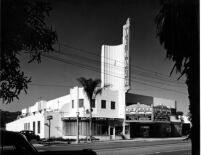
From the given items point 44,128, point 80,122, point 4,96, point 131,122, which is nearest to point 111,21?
point 4,96

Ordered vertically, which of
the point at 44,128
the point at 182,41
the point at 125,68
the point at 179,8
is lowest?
the point at 44,128

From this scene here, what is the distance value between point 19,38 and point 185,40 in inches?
97.5

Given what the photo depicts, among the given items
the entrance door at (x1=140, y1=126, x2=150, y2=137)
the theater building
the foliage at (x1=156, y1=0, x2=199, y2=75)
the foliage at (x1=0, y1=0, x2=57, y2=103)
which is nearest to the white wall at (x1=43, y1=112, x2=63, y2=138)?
the theater building

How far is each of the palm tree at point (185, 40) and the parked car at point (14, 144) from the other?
2.26 metres

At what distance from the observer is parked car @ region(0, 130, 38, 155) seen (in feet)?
14.3

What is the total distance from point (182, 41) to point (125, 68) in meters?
29.0

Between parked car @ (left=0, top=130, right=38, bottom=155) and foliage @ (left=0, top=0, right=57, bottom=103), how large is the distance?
4.87 ft

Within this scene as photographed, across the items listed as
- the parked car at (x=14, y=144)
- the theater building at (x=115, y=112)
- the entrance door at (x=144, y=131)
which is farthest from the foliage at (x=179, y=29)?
the entrance door at (x=144, y=131)

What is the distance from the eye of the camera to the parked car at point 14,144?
4363mm

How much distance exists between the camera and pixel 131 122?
43.1 m

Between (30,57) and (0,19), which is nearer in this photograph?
(0,19)

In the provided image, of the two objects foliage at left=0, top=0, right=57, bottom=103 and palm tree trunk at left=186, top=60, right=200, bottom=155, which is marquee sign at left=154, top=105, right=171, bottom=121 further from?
palm tree trunk at left=186, top=60, right=200, bottom=155

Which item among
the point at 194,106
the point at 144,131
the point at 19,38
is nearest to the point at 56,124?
the point at 144,131

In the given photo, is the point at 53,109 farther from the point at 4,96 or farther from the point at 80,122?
the point at 4,96
